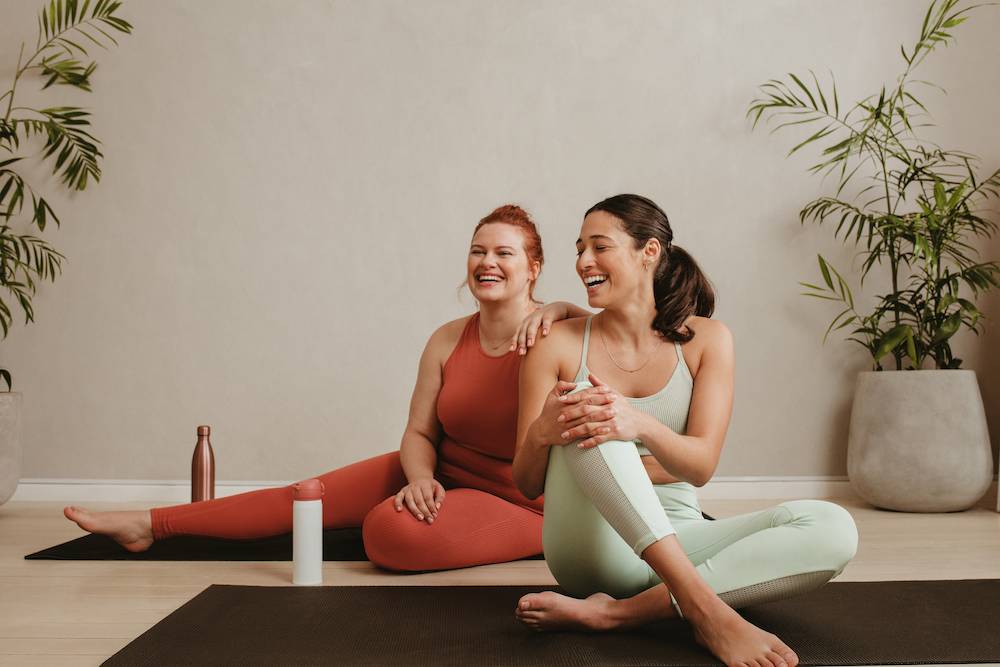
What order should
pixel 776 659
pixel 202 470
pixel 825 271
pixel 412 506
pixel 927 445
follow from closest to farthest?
pixel 776 659 → pixel 412 506 → pixel 202 470 → pixel 927 445 → pixel 825 271

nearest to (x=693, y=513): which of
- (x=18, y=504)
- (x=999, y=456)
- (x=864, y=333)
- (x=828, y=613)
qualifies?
(x=828, y=613)

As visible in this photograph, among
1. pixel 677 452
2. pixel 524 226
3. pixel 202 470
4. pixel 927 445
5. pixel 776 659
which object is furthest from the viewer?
pixel 927 445

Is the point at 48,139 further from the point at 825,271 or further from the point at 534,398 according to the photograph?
the point at 825,271

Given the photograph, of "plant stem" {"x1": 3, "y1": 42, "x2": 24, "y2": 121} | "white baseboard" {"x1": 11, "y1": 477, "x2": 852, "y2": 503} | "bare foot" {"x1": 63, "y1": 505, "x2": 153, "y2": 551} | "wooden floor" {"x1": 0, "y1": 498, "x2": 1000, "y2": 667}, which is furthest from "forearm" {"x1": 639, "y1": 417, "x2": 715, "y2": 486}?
"plant stem" {"x1": 3, "y1": 42, "x2": 24, "y2": 121}

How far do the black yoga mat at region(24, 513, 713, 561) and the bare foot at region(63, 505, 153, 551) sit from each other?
0.03m

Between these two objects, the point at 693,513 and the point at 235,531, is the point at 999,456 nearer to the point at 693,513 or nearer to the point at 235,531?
the point at 693,513

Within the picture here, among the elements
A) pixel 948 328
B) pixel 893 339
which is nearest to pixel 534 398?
pixel 893 339

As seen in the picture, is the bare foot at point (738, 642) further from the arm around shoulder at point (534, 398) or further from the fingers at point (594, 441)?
the arm around shoulder at point (534, 398)

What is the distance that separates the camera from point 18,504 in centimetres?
341

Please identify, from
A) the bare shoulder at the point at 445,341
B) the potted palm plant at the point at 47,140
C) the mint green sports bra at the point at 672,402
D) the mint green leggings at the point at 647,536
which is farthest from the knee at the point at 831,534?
the potted palm plant at the point at 47,140

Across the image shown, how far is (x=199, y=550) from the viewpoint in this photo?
2.42m

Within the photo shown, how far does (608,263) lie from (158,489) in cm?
253

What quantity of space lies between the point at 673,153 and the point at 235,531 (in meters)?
2.32

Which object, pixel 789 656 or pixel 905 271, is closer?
pixel 789 656
